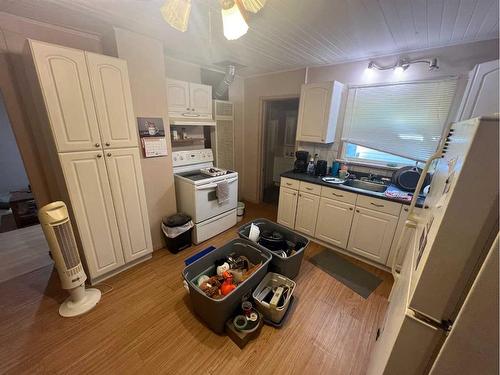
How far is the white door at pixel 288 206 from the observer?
9.09 ft

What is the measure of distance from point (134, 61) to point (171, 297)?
2.29 meters

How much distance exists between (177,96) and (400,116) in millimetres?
2725

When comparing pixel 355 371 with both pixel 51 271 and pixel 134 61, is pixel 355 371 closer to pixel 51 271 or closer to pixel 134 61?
pixel 51 271

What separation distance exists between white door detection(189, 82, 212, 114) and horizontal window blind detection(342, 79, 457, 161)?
1.92 meters

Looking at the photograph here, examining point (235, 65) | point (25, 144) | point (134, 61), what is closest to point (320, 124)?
point (235, 65)

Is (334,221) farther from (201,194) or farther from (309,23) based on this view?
(309,23)

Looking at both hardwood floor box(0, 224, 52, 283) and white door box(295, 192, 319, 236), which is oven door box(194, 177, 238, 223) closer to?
white door box(295, 192, 319, 236)

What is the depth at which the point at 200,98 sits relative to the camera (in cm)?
275

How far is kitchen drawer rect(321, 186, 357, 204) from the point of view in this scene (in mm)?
2263

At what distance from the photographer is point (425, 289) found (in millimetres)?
553

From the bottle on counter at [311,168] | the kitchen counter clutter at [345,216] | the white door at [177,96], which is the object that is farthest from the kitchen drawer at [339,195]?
the white door at [177,96]

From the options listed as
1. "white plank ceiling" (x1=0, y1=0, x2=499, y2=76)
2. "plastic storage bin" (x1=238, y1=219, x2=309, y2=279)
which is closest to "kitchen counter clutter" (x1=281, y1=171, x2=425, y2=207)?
"plastic storage bin" (x1=238, y1=219, x2=309, y2=279)

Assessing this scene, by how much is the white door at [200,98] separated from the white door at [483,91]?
107 inches

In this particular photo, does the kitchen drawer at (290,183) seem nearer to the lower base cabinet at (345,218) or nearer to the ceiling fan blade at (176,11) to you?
the lower base cabinet at (345,218)
